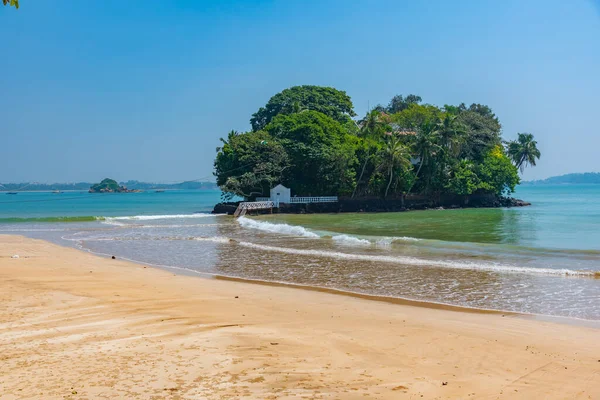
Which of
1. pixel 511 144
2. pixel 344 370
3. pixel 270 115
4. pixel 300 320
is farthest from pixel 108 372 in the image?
pixel 511 144

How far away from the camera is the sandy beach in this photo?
546 cm

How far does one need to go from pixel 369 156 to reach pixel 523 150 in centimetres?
3528

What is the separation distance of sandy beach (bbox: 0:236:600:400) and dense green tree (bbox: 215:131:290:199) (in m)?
42.0

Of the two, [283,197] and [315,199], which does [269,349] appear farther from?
→ [315,199]

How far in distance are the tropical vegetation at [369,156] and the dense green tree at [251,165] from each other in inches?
4.2

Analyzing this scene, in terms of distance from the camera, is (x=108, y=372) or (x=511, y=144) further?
(x=511, y=144)

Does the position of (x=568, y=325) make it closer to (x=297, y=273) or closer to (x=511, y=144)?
(x=297, y=273)

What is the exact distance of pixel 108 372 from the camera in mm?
5711

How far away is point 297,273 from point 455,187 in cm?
4818

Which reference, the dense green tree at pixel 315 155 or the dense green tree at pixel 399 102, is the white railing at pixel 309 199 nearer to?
the dense green tree at pixel 315 155

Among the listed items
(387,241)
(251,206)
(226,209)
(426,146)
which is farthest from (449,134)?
(387,241)

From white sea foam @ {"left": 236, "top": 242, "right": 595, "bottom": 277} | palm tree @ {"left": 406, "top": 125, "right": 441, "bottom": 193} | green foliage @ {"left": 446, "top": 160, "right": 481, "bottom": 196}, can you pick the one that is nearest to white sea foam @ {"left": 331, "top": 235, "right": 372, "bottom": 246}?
white sea foam @ {"left": 236, "top": 242, "right": 595, "bottom": 277}

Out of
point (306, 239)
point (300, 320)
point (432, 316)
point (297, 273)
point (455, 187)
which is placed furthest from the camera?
point (455, 187)

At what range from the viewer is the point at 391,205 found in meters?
58.3
